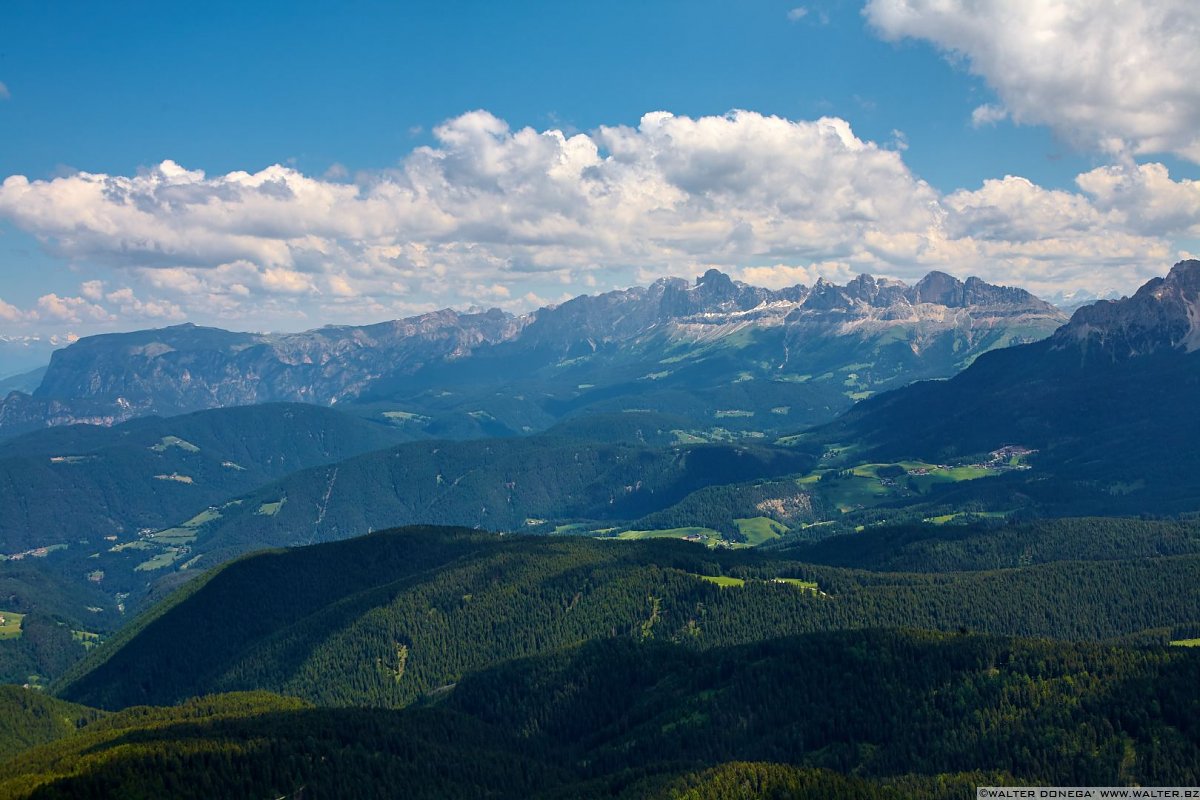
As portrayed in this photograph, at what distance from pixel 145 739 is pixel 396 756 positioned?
40.3 meters

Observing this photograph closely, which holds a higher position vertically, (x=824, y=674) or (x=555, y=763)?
(x=824, y=674)

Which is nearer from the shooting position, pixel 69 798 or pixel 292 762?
pixel 69 798

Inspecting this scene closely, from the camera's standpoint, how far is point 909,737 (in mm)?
167625

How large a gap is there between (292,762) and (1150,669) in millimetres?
138595

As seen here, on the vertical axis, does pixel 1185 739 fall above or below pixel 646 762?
→ above

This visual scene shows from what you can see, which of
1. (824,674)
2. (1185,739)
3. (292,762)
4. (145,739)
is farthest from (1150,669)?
(145,739)

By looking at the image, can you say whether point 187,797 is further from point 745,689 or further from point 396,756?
point 745,689

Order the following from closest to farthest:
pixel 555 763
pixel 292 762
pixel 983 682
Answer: pixel 292 762 < pixel 983 682 < pixel 555 763

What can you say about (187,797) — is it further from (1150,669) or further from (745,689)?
(1150,669)

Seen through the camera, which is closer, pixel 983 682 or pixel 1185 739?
pixel 1185 739

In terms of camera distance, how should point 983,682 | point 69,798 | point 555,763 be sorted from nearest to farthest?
1. point 69,798
2. point 983,682
3. point 555,763

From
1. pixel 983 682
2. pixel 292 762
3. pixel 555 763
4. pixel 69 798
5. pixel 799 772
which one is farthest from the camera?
pixel 555 763

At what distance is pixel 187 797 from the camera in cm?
14400

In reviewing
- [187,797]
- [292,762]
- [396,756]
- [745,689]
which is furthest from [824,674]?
[187,797]
